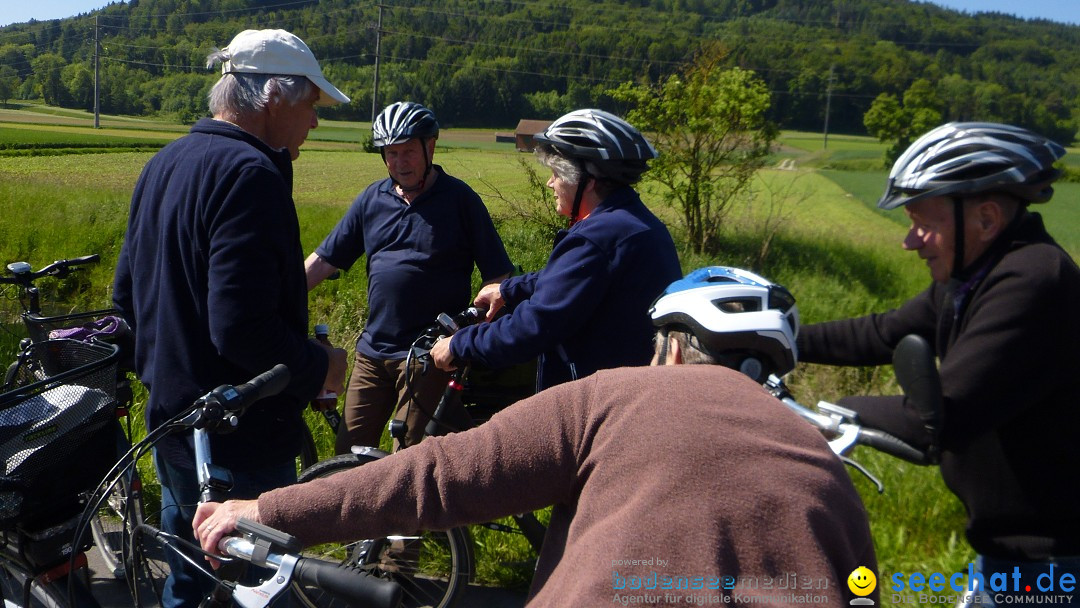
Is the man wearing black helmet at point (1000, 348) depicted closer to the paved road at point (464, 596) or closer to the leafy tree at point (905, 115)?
the paved road at point (464, 596)

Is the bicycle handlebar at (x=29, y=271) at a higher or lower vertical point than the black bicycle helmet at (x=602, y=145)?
lower

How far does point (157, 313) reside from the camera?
2.36 meters

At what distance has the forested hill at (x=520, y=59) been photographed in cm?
1870

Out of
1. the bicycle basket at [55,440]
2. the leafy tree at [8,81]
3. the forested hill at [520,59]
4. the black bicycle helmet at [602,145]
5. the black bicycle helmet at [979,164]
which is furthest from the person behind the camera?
the leafy tree at [8,81]

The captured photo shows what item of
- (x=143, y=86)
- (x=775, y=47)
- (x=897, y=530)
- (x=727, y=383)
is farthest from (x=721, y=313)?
(x=775, y=47)

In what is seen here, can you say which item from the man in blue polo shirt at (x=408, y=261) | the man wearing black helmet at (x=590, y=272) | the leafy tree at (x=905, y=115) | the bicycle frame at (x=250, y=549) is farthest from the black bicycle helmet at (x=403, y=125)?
the leafy tree at (x=905, y=115)

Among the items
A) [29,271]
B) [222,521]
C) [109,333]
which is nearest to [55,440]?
[109,333]

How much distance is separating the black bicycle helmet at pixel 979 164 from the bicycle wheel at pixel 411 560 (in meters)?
2.18

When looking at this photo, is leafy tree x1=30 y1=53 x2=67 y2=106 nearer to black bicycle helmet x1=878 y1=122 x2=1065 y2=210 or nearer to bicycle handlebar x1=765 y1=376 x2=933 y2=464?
black bicycle helmet x1=878 y1=122 x2=1065 y2=210

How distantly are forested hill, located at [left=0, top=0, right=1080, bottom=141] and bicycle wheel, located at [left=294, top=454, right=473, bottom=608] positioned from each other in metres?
1.76

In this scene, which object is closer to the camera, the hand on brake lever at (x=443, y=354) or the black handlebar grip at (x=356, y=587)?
the black handlebar grip at (x=356, y=587)

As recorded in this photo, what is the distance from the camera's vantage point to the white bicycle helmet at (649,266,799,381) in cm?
166

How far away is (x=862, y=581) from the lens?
1.37m

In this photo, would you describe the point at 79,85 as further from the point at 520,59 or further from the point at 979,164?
the point at 979,164
